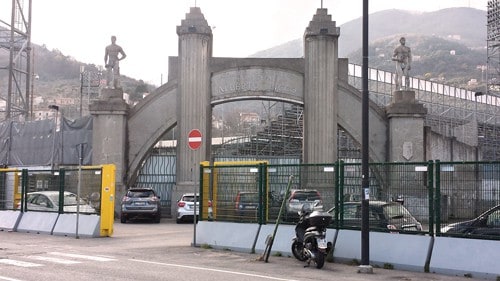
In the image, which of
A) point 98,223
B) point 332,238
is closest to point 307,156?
point 98,223

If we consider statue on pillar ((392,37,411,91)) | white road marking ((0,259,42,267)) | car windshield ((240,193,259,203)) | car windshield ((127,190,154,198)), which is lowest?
white road marking ((0,259,42,267))

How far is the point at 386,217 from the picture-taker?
13.8 m

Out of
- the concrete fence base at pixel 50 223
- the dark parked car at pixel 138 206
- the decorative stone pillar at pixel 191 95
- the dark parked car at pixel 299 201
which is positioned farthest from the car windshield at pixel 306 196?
the decorative stone pillar at pixel 191 95

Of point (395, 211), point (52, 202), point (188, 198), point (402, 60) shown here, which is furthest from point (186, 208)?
point (395, 211)

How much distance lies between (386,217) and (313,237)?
1.74 metres

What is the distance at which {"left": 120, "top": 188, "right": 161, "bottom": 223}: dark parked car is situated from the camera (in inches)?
1112

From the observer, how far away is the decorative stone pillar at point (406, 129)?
98.5 ft

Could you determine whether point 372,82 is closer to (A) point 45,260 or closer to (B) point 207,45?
(B) point 207,45

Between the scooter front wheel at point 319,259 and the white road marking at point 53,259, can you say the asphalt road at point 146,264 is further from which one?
the scooter front wheel at point 319,259

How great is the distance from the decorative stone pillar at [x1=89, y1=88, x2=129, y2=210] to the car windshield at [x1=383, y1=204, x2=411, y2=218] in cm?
1927

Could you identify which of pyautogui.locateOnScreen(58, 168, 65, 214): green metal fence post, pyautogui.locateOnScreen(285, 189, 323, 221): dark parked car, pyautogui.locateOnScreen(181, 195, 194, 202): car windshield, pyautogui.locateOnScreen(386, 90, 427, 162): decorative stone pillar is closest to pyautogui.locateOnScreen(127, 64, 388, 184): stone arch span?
pyautogui.locateOnScreen(386, 90, 427, 162): decorative stone pillar

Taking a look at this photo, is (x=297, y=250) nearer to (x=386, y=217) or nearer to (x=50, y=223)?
(x=386, y=217)

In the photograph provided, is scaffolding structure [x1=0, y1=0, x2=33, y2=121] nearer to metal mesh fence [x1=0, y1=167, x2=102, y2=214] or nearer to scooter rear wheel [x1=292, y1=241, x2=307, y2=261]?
metal mesh fence [x1=0, y1=167, x2=102, y2=214]

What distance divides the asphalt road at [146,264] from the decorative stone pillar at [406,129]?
14.5 metres
